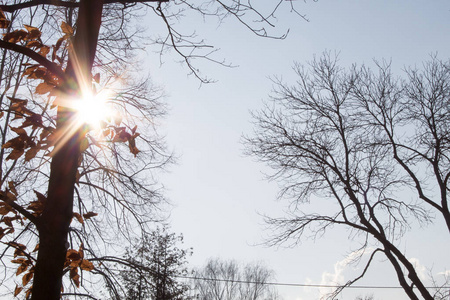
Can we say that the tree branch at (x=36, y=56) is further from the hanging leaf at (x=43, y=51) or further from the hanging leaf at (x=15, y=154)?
the hanging leaf at (x=15, y=154)

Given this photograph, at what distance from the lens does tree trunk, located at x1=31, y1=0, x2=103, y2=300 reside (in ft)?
7.52

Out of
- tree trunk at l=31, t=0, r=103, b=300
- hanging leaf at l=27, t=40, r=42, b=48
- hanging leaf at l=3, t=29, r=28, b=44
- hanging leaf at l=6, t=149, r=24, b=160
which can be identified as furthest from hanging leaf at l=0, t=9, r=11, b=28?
hanging leaf at l=6, t=149, r=24, b=160

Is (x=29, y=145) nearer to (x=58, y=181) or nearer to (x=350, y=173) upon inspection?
(x=58, y=181)

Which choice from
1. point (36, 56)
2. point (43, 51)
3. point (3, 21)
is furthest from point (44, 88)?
point (3, 21)

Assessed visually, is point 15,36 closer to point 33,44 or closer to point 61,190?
point 33,44

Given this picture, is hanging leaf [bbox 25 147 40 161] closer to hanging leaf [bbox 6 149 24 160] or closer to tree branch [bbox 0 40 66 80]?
hanging leaf [bbox 6 149 24 160]

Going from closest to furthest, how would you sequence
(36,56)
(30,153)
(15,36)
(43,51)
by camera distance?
1. (30,153)
2. (36,56)
3. (15,36)
4. (43,51)

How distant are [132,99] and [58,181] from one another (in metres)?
4.68

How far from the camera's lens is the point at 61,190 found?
243 centimetres

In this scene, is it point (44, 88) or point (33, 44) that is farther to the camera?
point (33, 44)

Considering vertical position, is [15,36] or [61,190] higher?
[15,36]

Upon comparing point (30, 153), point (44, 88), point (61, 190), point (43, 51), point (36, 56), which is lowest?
point (61, 190)

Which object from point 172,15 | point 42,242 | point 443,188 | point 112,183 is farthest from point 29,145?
point 443,188

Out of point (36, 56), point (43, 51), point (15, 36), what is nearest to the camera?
point (36, 56)
